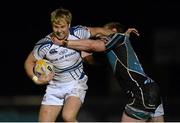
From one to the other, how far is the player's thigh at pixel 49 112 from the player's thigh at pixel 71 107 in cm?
25

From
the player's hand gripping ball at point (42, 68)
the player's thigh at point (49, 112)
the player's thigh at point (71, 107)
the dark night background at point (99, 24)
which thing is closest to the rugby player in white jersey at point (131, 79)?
the player's hand gripping ball at point (42, 68)

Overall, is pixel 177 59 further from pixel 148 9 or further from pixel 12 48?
pixel 12 48

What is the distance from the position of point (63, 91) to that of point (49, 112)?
13.1 inches

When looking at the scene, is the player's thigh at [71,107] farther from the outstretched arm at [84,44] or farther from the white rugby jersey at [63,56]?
the outstretched arm at [84,44]

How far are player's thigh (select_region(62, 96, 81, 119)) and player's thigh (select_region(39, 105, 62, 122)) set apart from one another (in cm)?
25

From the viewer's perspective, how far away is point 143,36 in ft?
58.8

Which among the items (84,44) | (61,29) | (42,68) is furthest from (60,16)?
(42,68)

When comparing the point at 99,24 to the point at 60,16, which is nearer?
the point at 60,16

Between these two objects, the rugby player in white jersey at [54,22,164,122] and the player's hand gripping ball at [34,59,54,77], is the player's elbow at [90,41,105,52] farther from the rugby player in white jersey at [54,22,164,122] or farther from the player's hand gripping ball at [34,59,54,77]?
the player's hand gripping ball at [34,59,54,77]

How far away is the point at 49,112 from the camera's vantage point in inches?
384

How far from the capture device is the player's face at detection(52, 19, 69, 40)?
925cm

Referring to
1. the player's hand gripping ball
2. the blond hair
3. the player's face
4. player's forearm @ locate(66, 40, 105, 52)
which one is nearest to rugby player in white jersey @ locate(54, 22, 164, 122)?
player's forearm @ locate(66, 40, 105, 52)

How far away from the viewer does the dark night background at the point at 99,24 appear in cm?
1756

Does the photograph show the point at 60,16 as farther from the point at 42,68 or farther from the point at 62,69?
the point at 62,69
